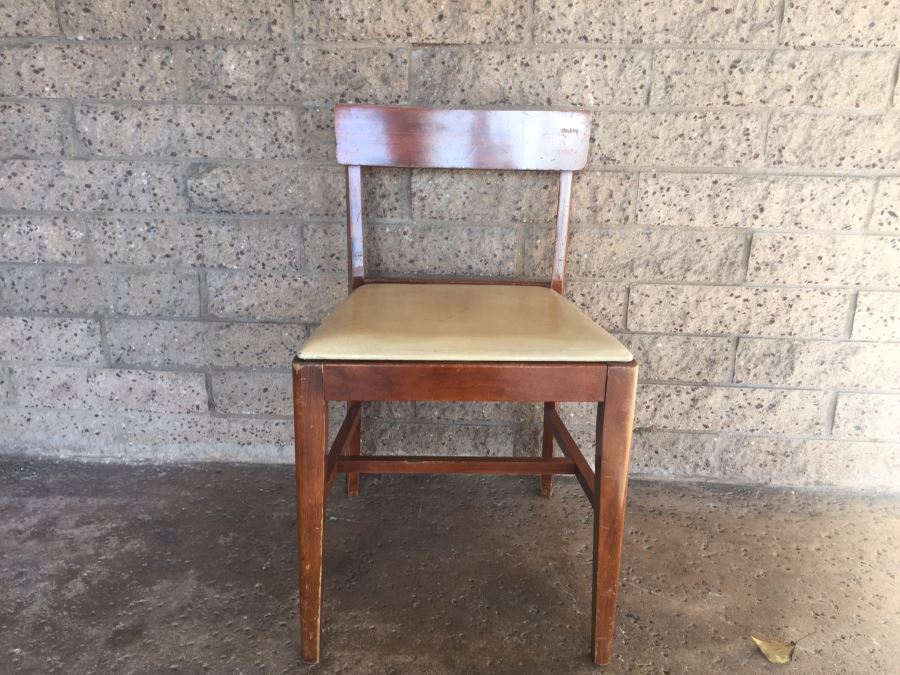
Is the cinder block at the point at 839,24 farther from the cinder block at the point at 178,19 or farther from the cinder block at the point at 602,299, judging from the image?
the cinder block at the point at 178,19

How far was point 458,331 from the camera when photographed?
3.56 feet

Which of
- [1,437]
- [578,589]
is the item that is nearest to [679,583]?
[578,589]

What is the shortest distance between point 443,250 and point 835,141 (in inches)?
40.2

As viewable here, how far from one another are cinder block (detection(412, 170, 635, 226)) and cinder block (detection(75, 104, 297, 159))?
380 millimetres

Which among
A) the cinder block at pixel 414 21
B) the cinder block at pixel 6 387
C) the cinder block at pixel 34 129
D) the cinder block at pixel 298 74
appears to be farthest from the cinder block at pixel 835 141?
the cinder block at pixel 6 387

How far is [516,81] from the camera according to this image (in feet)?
5.07

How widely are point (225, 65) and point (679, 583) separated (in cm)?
166

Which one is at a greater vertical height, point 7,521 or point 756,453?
point 756,453

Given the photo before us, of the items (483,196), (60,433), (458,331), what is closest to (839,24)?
(483,196)

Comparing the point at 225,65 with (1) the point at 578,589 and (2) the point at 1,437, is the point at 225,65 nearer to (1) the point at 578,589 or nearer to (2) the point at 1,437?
(2) the point at 1,437

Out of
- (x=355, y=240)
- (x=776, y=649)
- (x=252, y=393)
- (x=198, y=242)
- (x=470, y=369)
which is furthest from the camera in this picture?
(x=252, y=393)

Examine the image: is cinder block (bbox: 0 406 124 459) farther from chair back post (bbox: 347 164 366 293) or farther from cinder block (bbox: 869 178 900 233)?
cinder block (bbox: 869 178 900 233)

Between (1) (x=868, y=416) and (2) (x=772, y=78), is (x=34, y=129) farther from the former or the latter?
(1) (x=868, y=416)

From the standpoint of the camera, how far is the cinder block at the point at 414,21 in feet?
4.97
